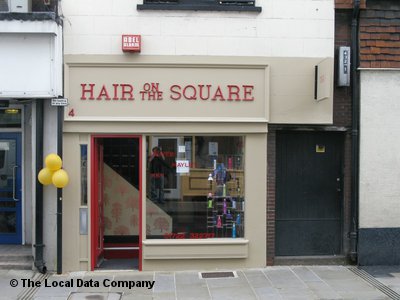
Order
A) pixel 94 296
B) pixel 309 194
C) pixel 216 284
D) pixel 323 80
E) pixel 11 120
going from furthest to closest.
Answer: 1. pixel 11 120
2. pixel 309 194
3. pixel 323 80
4. pixel 216 284
5. pixel 94 296

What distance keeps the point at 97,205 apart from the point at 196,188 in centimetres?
172

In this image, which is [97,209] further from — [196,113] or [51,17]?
[51,17]

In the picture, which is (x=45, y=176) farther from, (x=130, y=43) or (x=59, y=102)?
(x=130, y=43)

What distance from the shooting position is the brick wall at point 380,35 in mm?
9133

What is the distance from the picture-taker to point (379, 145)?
9.16 metres

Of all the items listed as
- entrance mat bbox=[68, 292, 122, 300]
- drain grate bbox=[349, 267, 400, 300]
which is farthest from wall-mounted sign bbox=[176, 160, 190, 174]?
drain grate bbox=[349, 267, 400, 300]

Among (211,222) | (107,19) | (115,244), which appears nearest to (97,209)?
(115,244)

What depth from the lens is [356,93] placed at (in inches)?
360

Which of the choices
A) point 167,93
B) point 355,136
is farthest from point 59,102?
point 355,136

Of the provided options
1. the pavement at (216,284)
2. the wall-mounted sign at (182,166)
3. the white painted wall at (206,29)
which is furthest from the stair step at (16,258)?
the white painted wall at (206,29)

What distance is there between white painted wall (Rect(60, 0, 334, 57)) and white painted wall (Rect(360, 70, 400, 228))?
103cm

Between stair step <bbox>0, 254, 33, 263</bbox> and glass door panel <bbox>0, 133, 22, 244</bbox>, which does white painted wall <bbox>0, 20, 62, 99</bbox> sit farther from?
stair step <bbox>0, 254, 33, 263</bbox>

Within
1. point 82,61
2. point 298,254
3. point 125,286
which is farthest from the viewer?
point 298,254

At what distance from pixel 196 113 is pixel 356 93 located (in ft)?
9.18
